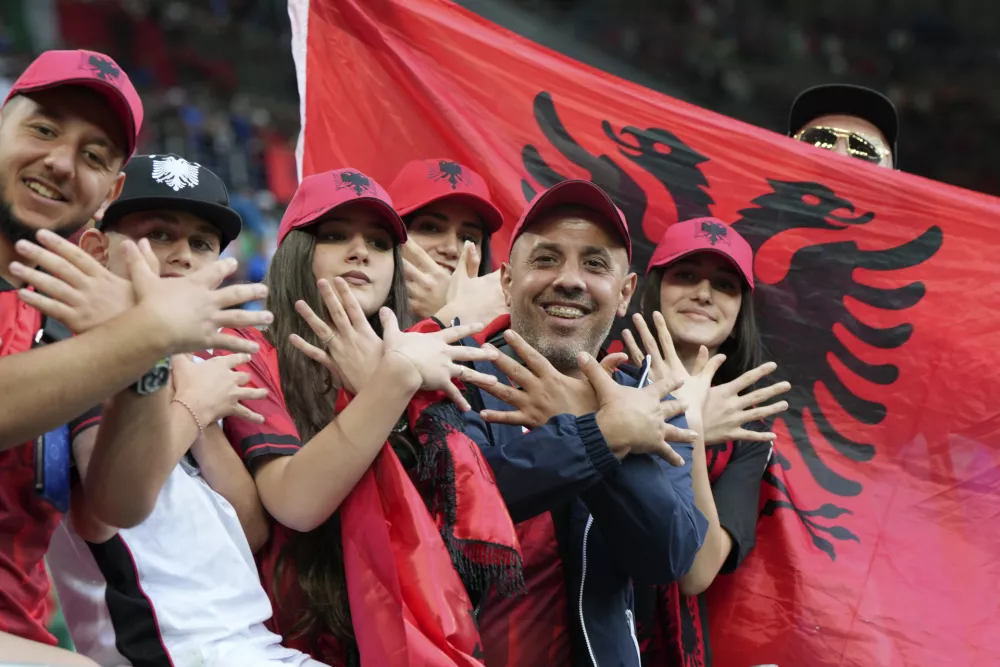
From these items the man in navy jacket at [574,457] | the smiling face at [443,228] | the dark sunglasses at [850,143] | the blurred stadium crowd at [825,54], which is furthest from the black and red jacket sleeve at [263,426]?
the blurred stadium crowd at [825,54]

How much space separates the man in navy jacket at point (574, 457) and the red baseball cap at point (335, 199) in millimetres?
344

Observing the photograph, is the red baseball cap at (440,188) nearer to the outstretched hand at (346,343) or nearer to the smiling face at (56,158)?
the outstretched hand at (346,343)

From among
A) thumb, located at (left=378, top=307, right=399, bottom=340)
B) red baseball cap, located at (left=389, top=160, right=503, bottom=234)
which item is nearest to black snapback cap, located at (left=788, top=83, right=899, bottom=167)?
red baseball cap, located at (left=389, top=160, right=503, bottom=234)

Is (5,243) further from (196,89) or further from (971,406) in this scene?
(196,89)

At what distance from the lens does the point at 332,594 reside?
7.66 ft

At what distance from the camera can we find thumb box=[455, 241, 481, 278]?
3.18 m

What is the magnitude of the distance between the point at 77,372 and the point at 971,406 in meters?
2.61

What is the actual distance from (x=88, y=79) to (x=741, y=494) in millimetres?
1888

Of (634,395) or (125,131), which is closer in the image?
(125,131)

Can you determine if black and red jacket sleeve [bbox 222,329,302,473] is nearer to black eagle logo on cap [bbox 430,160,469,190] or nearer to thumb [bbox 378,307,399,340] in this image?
thumb [bbox 378,307,399,340]

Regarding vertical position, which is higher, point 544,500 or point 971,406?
point 971,406

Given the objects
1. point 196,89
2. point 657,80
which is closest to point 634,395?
point 196,89

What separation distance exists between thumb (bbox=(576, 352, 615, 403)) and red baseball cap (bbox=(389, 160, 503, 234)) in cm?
110

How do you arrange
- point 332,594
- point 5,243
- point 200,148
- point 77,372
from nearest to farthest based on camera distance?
1. point 77,372
2. point 5,243
3. point 332,594
4. point 200,148
